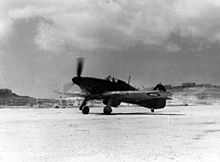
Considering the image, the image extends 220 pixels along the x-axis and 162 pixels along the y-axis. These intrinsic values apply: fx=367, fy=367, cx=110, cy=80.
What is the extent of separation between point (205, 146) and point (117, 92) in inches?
820

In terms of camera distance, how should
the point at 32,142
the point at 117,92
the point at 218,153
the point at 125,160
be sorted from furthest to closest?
the point at 117,92 → the point at 32,142 → the point at 218,153 → the point at 125,160

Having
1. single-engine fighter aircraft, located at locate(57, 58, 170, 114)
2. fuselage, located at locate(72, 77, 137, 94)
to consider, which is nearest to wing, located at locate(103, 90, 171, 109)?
single-engine fighter aircraft, located at locate(57, 58, 170, 114)

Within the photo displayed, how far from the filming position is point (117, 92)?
31.8 m

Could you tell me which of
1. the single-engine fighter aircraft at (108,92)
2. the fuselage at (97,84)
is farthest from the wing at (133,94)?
the fuselage at (97,84)

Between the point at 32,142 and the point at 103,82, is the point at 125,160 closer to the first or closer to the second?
the point at 32,142

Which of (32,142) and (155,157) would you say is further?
(32,142)

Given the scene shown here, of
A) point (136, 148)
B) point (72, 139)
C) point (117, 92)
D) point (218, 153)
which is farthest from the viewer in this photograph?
point (117, 92)

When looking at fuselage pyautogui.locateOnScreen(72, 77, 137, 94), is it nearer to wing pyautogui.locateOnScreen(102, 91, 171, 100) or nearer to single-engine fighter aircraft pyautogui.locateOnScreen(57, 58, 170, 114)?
single-engine fighter aircraft pyautogui.locateOnScreen(57, 58, 170, 114)

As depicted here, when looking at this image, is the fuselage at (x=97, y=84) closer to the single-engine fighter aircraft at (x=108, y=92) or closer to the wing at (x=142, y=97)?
the single-engine fighter aircraft at (x=108, y=92)

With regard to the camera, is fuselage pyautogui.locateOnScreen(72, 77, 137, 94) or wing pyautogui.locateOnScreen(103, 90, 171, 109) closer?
fuselage pyautogui.locateOnScreen(72, 77, 137, 94)

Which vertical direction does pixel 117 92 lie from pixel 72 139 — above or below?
above

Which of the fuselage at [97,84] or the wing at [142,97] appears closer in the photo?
the fuselage at [97,84]

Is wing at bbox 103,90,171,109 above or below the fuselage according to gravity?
below

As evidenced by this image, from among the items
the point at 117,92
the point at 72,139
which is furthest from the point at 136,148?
the point at 117,92
